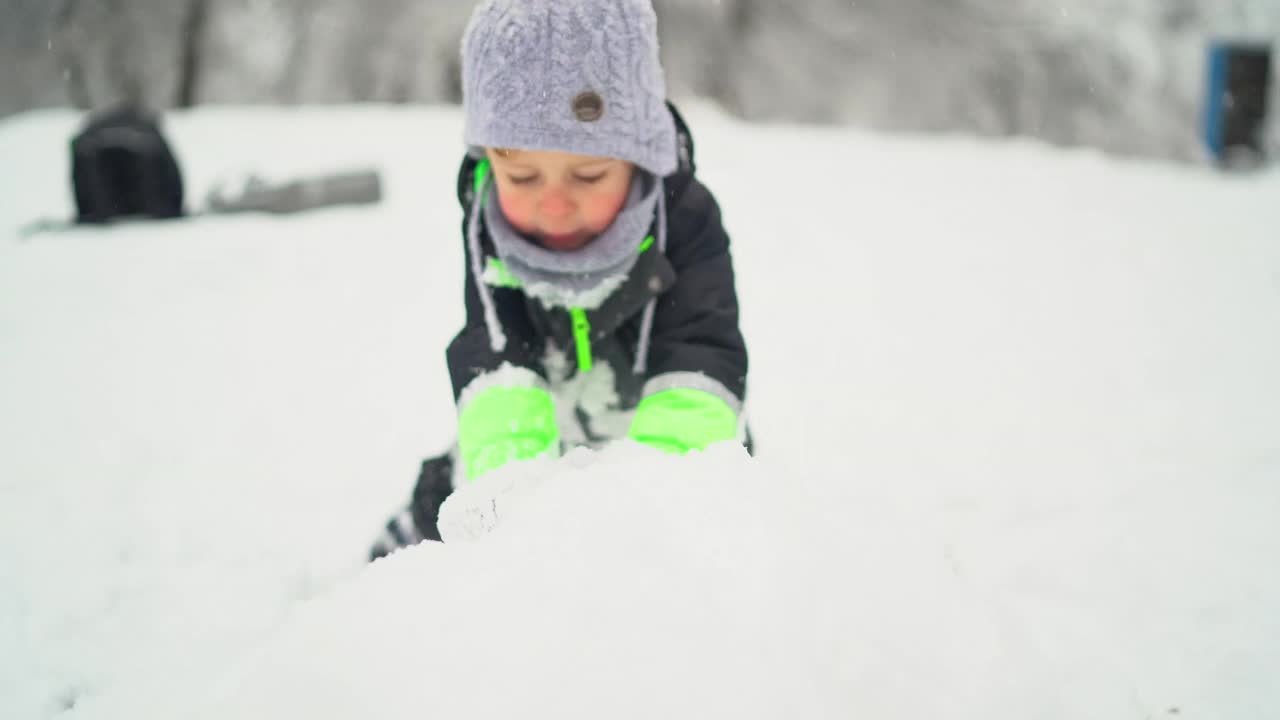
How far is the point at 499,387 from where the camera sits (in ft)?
3.90

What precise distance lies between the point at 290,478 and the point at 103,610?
0.55 meters

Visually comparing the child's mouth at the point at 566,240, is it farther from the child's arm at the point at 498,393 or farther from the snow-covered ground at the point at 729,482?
the snow-covered ground at the point at 729,482

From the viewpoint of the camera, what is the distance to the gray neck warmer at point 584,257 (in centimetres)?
119

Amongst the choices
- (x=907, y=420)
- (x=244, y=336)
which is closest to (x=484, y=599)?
(x=907, y=420)

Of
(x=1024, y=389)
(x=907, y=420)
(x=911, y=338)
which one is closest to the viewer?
(x=907, y=420)

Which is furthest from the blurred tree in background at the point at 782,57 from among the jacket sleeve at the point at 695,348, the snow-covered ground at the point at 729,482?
the jacket sleeve at the point at 695,348

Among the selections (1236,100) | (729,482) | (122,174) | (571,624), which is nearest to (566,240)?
(729,482)

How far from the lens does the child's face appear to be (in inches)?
45.2

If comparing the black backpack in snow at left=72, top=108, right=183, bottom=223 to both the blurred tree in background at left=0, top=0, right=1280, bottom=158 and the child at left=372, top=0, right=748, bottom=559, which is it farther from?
the blurred tree in background at left=0, top=0, right=1280, bottom=158

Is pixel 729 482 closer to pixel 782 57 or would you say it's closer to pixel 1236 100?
pixel 1236 100

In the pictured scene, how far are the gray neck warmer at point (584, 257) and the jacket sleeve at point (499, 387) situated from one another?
0.28 feet

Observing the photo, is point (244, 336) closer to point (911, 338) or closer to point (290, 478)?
point (290, 478)

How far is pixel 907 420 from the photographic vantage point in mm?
2238

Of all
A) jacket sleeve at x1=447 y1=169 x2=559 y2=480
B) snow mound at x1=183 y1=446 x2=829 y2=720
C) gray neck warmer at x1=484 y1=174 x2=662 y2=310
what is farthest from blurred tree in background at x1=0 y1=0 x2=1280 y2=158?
snow mound at x1=183 y1=446 x2=829 y2=720
